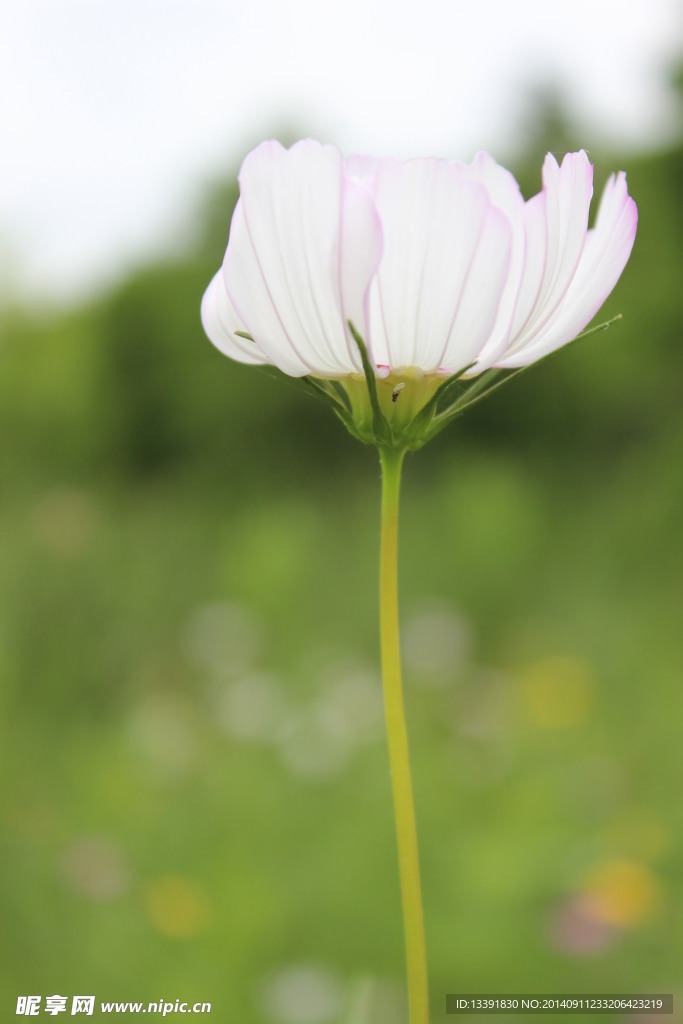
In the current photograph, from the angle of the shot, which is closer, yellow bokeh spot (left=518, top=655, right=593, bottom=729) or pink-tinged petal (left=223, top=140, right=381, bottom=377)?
Answer: pink-tinged petal (left=223, top=140, right=381, bottom=377)

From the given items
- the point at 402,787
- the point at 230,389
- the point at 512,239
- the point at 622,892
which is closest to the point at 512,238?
the point at 512,239

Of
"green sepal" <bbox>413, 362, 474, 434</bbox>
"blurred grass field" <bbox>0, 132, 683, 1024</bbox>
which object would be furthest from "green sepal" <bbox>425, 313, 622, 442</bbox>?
"blurred grass field" <bbox>0, 132, 683, 1024</bbox>

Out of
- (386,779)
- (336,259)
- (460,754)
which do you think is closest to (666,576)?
(460,754)

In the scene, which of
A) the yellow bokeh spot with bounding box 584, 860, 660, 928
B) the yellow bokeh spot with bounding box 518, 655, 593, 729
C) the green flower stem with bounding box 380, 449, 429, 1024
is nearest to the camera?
the green flower stem with bounding box 380, 449, 429, 1024

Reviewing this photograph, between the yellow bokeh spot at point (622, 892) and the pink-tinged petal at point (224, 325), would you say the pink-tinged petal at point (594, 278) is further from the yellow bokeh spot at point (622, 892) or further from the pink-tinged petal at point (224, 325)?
the yellow bokeh spot at point (622, 892)

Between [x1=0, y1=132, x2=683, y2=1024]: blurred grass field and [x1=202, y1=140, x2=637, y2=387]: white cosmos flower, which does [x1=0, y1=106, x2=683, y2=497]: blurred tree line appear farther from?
[x1=202, y1=140, x2=637, y2=387]: white cosmos flower

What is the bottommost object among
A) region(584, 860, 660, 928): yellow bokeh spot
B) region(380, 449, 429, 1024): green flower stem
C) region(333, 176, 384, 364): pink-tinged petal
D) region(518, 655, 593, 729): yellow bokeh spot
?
region(584, 860, 660, 928): yellow bokeh spot

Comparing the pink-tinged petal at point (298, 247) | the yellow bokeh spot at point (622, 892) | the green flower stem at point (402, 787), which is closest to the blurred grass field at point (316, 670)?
the yellow bokeh spot at point (622, 892)

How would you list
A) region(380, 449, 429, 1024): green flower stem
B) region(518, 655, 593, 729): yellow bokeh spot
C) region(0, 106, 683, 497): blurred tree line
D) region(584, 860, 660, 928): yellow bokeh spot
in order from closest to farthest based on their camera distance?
1. region(380, 449, 429, 1024): green flower stem
2. region(584, 860, 660, 928): yellow bokeh spot
3. region(518, 655, 593, 729): yellow bokeh spot
4. region(0, 106, 683, 497): blurred tree line
